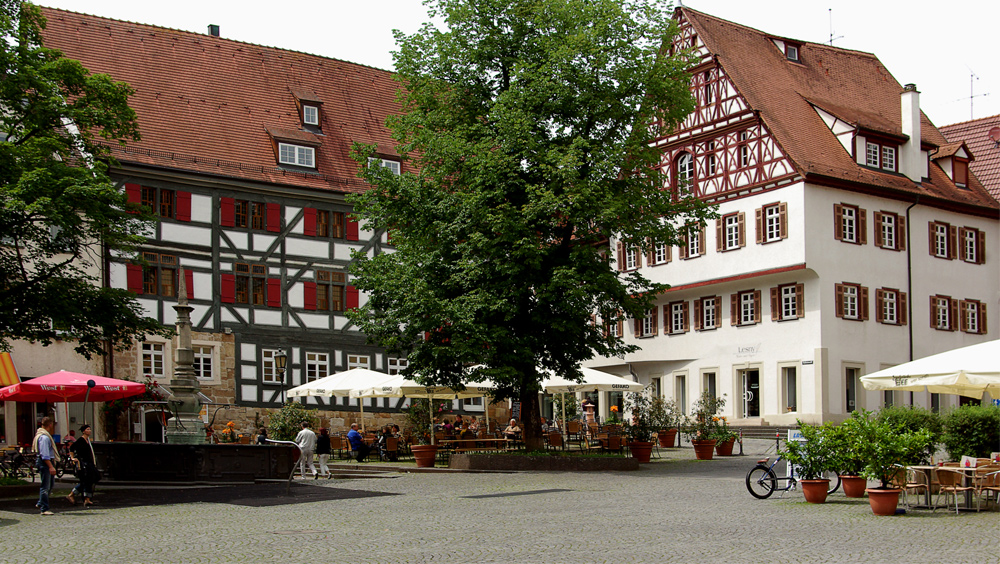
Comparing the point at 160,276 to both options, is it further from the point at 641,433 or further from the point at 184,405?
the point at 641,433

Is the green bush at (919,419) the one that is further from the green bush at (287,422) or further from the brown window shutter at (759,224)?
the brown window shutter at (759,224)

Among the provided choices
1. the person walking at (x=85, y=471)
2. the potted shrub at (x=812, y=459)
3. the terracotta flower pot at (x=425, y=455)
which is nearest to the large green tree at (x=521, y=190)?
the terracotta flower pot at (x=425, y=455)

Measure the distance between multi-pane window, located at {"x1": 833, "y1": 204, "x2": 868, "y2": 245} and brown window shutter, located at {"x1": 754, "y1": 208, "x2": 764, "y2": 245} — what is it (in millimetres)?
2540

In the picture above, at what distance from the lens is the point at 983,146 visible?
1940 inches

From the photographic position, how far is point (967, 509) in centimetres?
1580

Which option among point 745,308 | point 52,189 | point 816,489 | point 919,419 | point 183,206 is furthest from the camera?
point 745,308

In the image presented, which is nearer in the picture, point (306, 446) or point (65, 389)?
A: point (65, 389)

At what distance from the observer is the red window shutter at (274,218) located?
39281 mm

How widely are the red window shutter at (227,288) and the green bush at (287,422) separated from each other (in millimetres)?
5170

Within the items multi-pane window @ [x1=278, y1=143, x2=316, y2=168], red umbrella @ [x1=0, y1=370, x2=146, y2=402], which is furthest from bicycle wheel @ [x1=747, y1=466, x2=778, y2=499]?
multi-pane window @ [x1=278, y1=143, x2=316, y2=168]

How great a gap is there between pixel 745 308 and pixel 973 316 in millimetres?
9685

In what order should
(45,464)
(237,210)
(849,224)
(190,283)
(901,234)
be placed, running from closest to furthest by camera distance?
(45,464) → (190,283) → (237,210) → (849,224) → (901,234)

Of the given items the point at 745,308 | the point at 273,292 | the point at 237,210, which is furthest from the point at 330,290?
the point at 745,308

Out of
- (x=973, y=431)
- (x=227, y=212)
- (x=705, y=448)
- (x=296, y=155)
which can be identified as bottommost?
(x=705, y=448)
